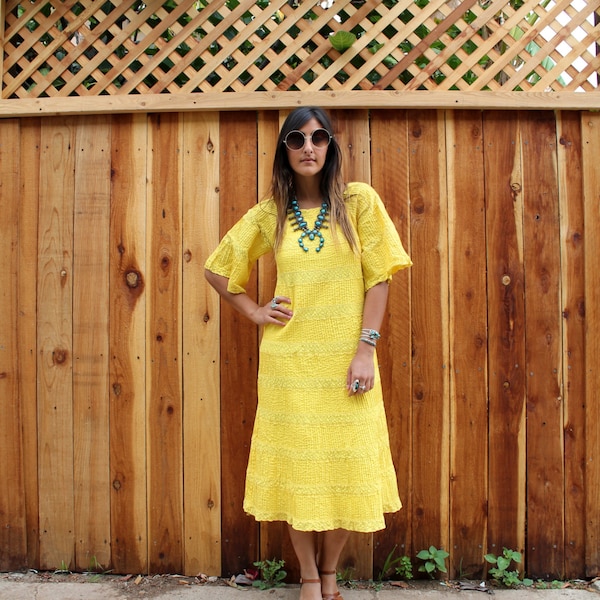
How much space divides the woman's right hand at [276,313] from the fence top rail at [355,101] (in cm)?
92

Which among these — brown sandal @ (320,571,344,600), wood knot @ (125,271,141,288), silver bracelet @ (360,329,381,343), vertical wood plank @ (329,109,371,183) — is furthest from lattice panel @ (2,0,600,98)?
brown sandal @ (320,571,344,600)

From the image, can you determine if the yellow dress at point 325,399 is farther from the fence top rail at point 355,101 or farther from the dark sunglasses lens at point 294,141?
the fence top rail at point 355,101

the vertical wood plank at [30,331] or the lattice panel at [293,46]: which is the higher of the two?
the lattice panel at [293,46]

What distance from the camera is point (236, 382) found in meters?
2.44

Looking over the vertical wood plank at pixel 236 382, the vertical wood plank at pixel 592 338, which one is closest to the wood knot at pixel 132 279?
the vertical wood plank at pixel 236 382

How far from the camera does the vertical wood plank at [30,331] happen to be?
2.50 metres

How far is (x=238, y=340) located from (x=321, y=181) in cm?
81

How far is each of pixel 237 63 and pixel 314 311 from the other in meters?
1.24

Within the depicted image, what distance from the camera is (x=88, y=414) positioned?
2.48 m

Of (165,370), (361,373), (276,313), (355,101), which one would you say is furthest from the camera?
(165,370)

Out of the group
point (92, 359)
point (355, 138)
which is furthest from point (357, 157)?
point (92, 359)

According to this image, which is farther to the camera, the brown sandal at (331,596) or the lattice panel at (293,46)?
the lattice panel at (293,46)

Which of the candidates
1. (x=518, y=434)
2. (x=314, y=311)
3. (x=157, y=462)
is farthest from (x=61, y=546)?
(x=518, y=434)

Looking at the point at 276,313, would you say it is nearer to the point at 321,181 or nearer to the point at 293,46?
the point at 321,181
